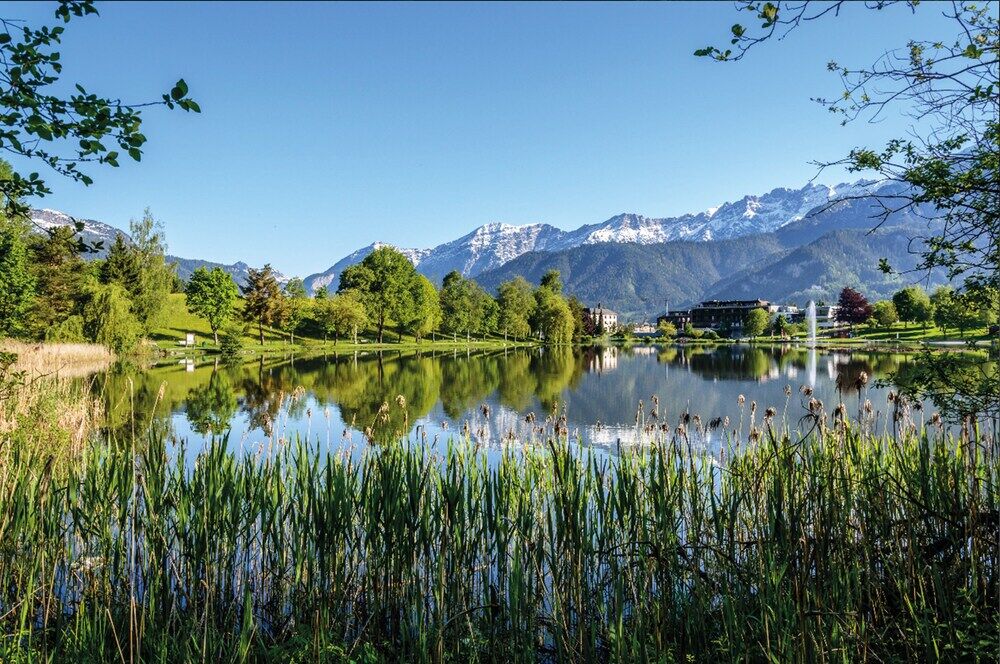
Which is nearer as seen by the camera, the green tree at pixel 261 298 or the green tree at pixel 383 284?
the green tree at pixel 261 298

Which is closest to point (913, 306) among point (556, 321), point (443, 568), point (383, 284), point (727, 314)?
point (556, 321)

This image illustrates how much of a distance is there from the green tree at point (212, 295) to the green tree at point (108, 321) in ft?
83.5

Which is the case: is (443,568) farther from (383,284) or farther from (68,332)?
(383,284)

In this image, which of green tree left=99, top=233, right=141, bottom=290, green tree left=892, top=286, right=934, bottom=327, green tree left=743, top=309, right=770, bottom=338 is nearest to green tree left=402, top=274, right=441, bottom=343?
green tree left=99, top=233, right=141, bottom=290

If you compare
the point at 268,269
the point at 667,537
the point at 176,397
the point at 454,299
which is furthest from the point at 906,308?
the point at 667,537

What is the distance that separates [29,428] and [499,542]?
983 centimetres

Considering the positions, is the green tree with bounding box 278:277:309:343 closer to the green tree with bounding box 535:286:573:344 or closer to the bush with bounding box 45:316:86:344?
the bush with bounding box 45:316:86:344

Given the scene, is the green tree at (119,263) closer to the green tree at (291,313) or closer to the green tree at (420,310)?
the green tree at (291,313)

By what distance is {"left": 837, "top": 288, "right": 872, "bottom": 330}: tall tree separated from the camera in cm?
14325

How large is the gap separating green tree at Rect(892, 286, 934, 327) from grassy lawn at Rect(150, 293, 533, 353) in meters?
71.1

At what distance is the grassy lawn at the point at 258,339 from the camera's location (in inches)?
2965

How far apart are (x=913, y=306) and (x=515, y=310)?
66548 millimetres

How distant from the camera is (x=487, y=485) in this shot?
255 inches

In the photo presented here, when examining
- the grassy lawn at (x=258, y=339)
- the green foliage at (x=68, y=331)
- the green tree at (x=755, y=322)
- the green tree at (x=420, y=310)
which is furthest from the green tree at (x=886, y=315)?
the green foliage at (x=68, y=331)
